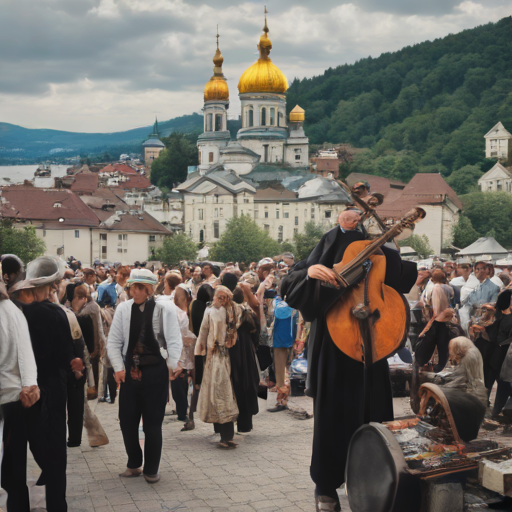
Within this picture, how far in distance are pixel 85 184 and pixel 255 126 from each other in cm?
3012

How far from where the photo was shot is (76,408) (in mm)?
7070

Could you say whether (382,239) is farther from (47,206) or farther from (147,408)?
(47,206)

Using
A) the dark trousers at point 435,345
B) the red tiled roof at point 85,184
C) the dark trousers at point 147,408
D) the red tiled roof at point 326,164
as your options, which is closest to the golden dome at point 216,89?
the red tiled roof at point 85,184

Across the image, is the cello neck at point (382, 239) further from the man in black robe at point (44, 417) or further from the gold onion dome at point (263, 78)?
the gold onion dome at point (263, 78)

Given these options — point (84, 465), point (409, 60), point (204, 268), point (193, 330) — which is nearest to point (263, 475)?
point (84, 465)

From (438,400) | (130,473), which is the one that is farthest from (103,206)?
(438,400)

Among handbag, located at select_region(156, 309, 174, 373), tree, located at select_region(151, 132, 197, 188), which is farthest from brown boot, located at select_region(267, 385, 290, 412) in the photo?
tree, located at select_region(151, 132, 197, 188)

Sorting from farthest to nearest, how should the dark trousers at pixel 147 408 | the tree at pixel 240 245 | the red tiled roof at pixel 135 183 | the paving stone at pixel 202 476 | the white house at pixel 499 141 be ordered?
the red tiled roof at pixel 135 183 < the white house at pixel 499 141 < the tree at pixel 240 245 < the dark trousers at pixel 147 408 < the paving stone at pixel 202 476

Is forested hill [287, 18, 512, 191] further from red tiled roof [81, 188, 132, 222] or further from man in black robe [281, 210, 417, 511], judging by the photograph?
man in black robe [281, 210, 417, 511]

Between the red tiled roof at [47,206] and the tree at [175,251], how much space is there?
6568 millimetres

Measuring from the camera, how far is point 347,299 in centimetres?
537

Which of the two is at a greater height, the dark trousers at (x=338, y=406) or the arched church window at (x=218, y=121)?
the arched church window at (x=218, y=121)

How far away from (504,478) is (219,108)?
100058 mm

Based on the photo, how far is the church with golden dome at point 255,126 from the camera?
96125mm
